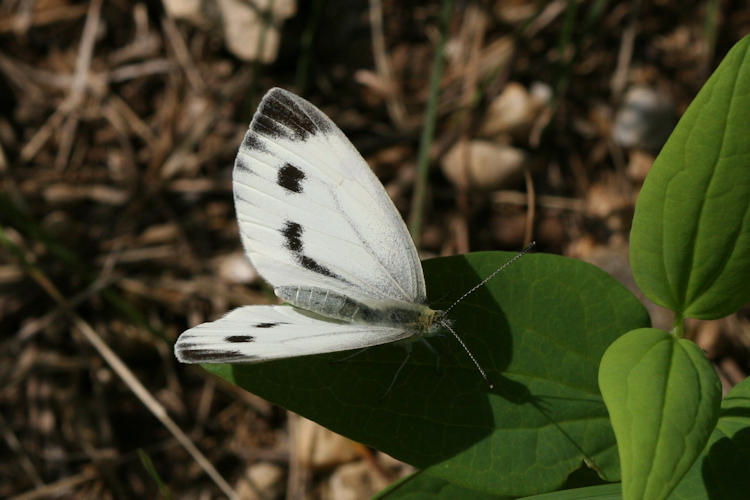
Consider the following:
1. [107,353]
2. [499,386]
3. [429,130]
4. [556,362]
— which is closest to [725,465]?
[556,362]

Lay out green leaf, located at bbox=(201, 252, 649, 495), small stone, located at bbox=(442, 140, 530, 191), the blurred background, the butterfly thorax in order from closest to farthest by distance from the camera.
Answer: green leaf, located at bbox=(201, 252, 649, 495), the butterfly thorax, the blurred background, small stone, located at bbox=(442, 140, 530, 191)

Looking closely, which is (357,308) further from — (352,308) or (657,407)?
(657,407)

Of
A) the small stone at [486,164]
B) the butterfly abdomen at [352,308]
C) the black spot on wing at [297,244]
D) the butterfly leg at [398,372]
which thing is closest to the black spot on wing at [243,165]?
the black spot on wing at [297,244]

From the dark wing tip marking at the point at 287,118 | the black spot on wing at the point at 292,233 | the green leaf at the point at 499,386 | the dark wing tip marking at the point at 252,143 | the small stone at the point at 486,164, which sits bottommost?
the green leaf at the point at 499,386

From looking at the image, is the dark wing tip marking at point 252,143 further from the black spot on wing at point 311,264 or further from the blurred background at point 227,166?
the blurred background at point 227,166

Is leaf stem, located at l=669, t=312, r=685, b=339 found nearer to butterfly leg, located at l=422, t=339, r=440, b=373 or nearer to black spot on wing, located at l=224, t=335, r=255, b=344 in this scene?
butterfly leg, located at l=422, t=339, r=440, b=373

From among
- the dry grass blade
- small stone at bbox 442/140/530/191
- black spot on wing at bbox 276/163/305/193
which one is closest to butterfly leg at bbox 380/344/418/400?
black spot on wing at bbox 276/163/305/193

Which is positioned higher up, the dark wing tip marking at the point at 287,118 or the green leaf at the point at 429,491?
the dark wing tip marking at the point at 287,118

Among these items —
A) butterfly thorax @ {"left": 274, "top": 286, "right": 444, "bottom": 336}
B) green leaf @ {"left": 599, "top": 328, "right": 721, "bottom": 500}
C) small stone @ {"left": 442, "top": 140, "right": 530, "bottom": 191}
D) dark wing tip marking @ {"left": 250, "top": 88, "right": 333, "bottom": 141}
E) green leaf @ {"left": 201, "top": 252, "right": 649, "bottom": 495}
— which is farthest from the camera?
small stone @ {"left": 442, "top": 140, "right": 530, "bottom": 191}
